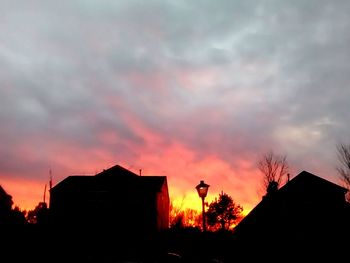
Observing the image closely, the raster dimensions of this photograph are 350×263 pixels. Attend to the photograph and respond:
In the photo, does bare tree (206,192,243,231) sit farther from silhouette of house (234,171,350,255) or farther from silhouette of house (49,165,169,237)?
silhouette of house (234,171,350,255)

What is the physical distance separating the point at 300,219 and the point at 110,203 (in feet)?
79.2

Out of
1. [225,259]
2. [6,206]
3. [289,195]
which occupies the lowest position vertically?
[225,259]

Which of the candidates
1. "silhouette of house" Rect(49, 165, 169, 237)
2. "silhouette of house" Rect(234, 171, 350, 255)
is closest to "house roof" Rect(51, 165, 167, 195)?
"silhouette of house" Rect(49, 165, 169, 237)

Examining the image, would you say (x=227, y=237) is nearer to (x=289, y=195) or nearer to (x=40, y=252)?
(x=289, y=195)

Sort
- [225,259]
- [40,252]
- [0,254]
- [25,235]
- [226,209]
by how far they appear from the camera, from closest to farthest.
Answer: [0,254]
[25,235]
[40,252]
[225,259]
[226,209]

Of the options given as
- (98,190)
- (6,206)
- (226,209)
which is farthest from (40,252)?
(226,209)

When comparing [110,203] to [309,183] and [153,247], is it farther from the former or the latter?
[309,183]

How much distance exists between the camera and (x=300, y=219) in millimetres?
32969

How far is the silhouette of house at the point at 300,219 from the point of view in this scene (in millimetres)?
31250

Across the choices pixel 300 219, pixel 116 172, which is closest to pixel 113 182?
pixel 116 172

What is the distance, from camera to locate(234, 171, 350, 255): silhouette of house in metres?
31.2

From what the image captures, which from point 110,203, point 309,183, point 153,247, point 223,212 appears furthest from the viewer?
point 223,212

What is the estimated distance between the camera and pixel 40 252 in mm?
21062

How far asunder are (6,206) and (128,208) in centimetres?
3170
